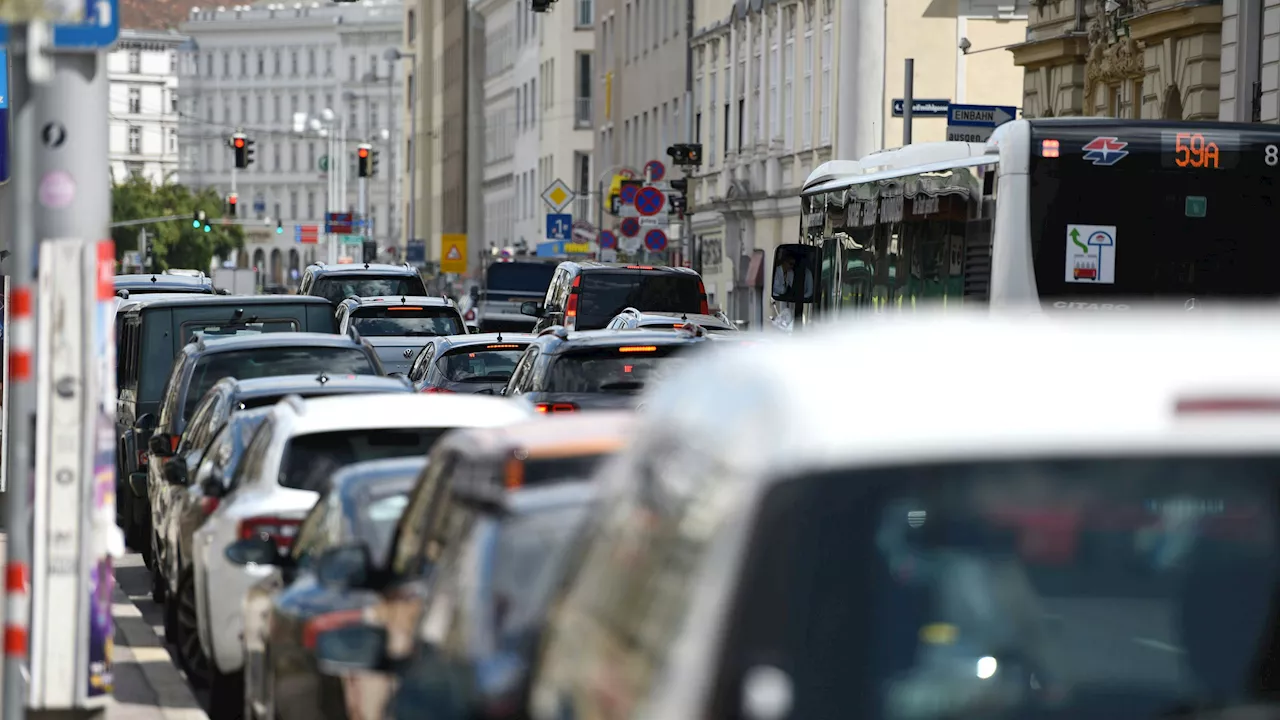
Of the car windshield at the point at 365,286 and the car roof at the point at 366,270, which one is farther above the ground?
the car roof at the point at 366,270

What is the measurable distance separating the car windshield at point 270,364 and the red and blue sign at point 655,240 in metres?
25.8

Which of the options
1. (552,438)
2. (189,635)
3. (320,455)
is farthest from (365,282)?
(552,438)

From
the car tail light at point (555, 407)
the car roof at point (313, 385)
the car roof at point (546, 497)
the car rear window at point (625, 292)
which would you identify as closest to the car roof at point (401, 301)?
the car rear window at point (625, 292)

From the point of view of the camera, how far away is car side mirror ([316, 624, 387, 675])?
6.08m

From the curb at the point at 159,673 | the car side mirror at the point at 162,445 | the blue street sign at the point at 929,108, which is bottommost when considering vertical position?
the curb at the point at 159,673

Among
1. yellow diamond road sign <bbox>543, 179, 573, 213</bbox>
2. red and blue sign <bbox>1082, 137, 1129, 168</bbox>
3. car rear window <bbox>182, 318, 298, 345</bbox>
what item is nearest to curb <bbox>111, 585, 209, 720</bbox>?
red and blue sign <bbox>1082, 137, 1129, 168</bbox>

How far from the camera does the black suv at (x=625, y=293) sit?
33.0 m

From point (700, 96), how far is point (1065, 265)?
164ft

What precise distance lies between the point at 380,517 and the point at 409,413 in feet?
7.55

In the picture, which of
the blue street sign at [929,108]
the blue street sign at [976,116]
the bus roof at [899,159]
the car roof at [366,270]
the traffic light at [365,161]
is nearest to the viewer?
the bus roof at [899,159]

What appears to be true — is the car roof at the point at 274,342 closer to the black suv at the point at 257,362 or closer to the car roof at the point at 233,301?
the black suv at the point at 257,362

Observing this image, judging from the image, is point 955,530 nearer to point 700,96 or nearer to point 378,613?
point 378,613

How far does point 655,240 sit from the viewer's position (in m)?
43.0

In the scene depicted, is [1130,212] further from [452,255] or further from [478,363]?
[452,255]
